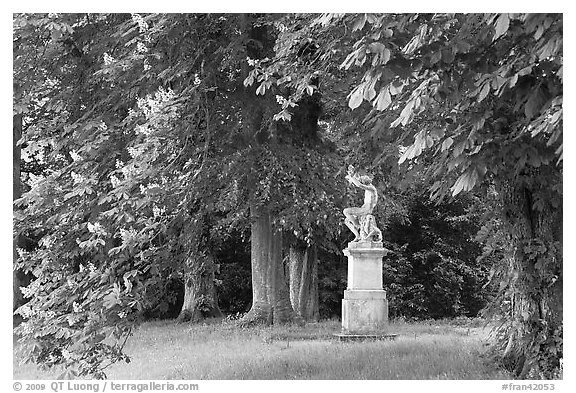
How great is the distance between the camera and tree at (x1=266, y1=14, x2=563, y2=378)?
598 cm

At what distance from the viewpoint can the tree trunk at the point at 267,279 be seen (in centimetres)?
1677

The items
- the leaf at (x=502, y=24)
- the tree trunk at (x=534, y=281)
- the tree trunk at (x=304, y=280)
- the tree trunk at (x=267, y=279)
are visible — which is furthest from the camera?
the tree trunk at (x=304, y=280)

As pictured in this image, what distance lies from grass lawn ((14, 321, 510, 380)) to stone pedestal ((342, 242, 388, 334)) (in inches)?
18.8

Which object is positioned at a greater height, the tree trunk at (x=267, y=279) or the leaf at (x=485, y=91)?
the leaf at (x=485, y=91)

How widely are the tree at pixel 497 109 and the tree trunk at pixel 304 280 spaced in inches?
463

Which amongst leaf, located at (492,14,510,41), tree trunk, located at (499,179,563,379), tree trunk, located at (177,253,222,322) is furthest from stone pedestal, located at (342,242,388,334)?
leaf, located at (492,14,510,41)

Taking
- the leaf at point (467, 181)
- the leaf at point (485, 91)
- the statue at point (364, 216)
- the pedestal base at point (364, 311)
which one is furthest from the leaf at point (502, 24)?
the statue at point (364, 216)

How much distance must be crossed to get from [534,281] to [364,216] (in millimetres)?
6535

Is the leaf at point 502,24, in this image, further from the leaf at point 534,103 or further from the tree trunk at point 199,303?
the tree trunk at point 199,303

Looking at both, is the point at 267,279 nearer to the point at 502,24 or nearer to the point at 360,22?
the point at 360,22

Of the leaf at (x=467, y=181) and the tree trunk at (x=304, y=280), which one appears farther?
the tree trunk at (x=304, y=280)

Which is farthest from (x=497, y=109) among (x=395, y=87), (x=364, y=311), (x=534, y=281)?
(x=364, y=311)
